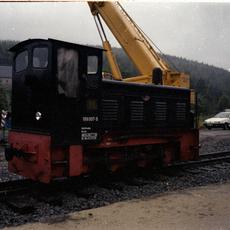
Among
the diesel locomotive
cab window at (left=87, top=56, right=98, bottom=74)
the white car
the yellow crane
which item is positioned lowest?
the white car

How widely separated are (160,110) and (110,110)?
6.75 feet

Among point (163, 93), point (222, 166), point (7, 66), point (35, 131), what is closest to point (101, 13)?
point (163, 93)

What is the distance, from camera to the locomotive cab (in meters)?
7.62

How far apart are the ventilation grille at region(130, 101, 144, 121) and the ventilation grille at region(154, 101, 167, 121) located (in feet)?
1.97

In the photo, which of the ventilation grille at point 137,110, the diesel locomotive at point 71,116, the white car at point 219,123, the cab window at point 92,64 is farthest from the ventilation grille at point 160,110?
the white car at point 219,123

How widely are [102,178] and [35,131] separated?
7.60 ft

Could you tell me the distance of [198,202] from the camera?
7.41m

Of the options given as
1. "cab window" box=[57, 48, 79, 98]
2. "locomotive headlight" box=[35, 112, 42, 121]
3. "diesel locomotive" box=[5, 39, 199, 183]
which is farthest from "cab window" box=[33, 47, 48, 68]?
"locomotive headlight" box=[35, 112, 42, 121]

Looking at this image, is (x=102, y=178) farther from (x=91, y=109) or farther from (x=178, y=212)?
(x=178, y=212)

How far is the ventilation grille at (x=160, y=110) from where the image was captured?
1031 cm

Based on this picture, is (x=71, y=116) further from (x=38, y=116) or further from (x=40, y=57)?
(x=40, y=57)

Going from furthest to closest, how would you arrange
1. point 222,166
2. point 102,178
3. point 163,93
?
point 222,166 → point 163,93 → point 102,178

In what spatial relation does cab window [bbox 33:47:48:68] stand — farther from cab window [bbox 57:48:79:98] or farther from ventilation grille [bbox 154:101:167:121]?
ventilation grille [bbox 154:101:167:121]

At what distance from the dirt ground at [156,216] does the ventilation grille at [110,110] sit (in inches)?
84.8
